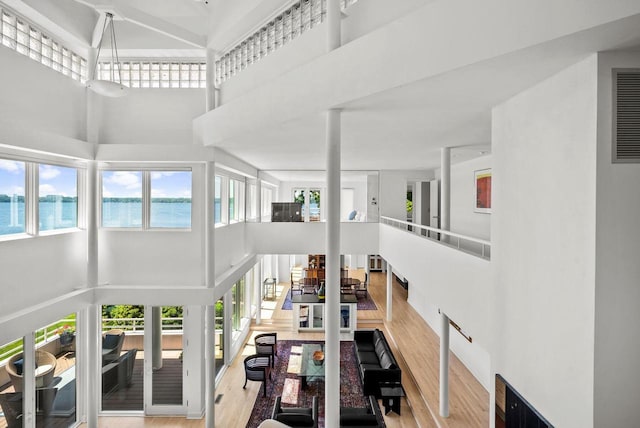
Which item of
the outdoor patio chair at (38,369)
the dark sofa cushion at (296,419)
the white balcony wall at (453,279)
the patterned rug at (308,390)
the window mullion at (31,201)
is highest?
the window mullion at (31,201)

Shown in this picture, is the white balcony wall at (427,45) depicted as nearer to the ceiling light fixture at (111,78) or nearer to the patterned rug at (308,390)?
the ceiling light fixture at (111,78)

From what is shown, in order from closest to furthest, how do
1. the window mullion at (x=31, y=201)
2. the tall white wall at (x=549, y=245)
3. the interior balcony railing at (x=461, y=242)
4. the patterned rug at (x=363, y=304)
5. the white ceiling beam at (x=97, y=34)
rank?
the tall white wall at (x=549, y=245) < the interior balcony railing at (x=461, y=242) < the window mullion at (x=31, y=201) < the white ceiling beam at (x=97, y=34) < the patterned rug at (x=363, y=304)

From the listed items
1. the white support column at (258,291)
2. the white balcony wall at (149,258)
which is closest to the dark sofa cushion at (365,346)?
the white support column at (258,291)

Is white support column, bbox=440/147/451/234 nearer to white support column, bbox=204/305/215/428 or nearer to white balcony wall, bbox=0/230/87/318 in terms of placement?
white support column, bbox=204/305/215/428

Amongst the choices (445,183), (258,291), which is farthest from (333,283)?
(258,291)

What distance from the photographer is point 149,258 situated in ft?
23.0

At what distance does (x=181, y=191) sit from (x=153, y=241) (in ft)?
3.75

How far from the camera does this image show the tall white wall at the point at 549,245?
2475 millimetres

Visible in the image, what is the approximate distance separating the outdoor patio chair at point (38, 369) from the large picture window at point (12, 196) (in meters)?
2.07

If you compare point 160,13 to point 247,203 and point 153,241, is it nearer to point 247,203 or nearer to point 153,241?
point 153,241

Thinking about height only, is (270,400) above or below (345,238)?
below

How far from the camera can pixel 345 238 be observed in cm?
1038

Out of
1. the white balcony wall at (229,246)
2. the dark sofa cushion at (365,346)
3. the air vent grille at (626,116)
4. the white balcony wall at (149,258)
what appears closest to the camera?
→ the air vent grille at (626,116)

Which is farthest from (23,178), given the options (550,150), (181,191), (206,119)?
(550,150)
